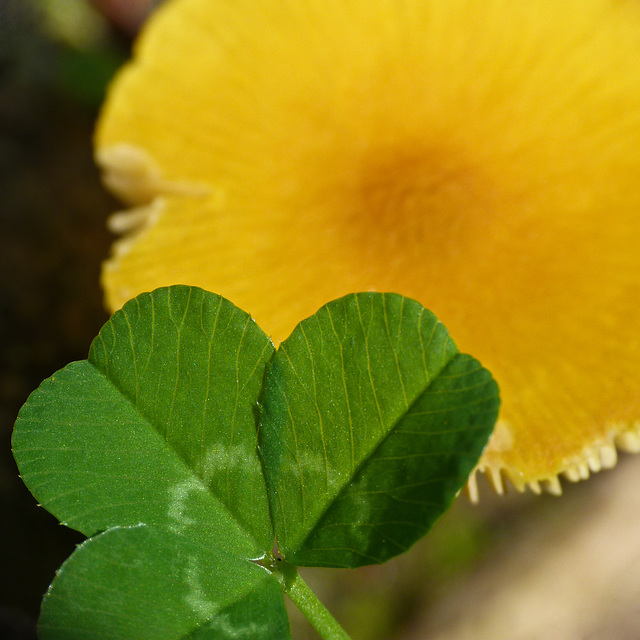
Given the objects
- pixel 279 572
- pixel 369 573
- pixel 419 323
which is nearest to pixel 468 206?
pixel 419 323

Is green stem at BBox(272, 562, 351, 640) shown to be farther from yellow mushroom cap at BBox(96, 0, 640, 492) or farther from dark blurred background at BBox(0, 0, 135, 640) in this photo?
dark blurred background at BBox(0, 0, 135, 640)

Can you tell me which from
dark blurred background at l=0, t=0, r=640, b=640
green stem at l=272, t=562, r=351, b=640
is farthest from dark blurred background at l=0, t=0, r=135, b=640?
green stem at l=272, t=562, r=351, b=640

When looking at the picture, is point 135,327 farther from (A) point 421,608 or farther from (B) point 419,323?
(A) point 421,608

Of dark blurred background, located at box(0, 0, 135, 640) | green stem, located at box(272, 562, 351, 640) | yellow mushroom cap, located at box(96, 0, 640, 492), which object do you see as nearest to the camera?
green stem, located at box(272, 562, 351, 640)

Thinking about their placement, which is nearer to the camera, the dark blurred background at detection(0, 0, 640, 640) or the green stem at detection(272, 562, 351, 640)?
the green stem at detection(272, 562, 351, 640)

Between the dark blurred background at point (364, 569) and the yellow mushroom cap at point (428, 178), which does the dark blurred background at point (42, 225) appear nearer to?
the dark blurred background at point (364, 569)

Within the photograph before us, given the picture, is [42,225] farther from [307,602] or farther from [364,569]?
[307,602]

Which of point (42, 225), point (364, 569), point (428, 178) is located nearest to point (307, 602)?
point (428, 178)
